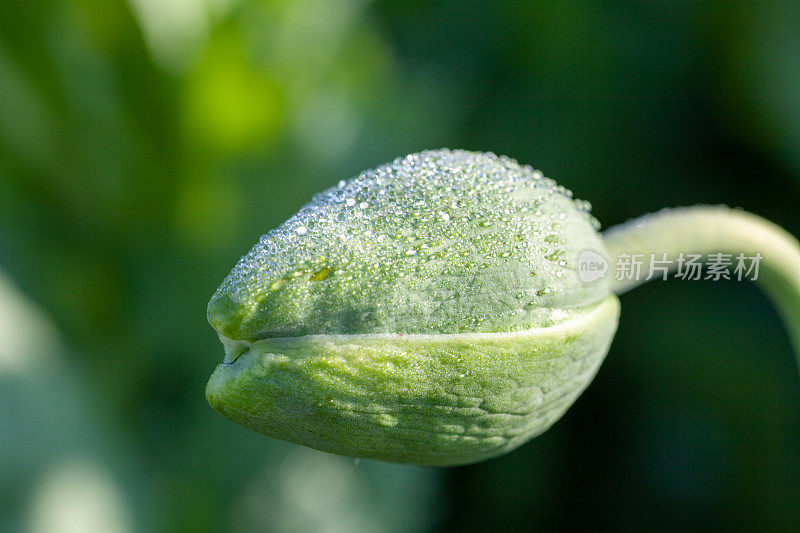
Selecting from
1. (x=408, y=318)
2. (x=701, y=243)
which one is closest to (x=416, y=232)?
(x=408, y=318)

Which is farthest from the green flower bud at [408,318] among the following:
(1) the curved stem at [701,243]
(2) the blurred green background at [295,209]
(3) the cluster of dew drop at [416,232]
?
(2) the blurred green background at [295,209]

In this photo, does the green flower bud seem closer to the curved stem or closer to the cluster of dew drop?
the cluster of dew drop

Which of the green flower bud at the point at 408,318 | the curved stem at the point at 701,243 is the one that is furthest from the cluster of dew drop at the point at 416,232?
the curved stem at the point at 701,243

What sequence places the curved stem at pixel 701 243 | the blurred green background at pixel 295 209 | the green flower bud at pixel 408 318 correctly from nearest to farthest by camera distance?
the green flower bud at pixel 408 318 < the curved stem at pixel 701 243 < the blurred green background at pixel 295 209

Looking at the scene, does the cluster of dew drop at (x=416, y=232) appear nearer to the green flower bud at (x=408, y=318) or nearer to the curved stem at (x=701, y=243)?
the green flower bud at (x=408, y=318)

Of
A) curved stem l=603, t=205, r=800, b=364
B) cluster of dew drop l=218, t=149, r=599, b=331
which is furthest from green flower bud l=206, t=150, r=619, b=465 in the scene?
curved stem l=603, t=205, r=800, b=364

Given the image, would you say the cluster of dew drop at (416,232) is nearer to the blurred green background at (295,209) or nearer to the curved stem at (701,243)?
the curved stem at (701,243)

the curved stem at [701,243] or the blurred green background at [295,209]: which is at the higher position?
the curved stem at [701,243]

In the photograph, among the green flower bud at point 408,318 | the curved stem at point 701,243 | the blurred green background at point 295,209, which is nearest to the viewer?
the green flower bud at point 408,318

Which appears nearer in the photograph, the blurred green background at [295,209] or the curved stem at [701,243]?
the curved stem at [701,243]
